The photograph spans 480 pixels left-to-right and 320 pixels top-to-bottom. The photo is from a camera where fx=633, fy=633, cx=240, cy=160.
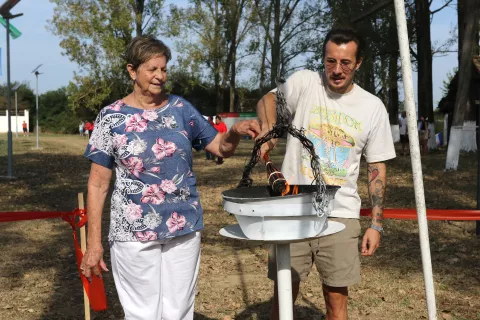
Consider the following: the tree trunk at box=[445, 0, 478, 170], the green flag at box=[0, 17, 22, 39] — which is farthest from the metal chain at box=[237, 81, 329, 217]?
the tree trunk at box=[445, 0, 478, 170]

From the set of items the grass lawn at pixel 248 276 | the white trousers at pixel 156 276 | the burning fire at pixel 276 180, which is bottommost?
the grass lawn at pixel 248 276

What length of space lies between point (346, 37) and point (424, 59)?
80.7 ft

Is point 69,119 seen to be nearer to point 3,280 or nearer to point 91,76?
point 91,76

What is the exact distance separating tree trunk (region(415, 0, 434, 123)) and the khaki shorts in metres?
24.0

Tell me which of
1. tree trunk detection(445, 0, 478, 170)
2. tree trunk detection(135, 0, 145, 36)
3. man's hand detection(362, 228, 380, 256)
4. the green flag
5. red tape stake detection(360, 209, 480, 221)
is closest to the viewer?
man's hand detection(362, 228, 380, 256)

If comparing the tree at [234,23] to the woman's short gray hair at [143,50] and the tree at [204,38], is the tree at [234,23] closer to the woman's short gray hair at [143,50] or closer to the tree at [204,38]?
the tree at [204,38]

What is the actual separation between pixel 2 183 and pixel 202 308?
11491 mm

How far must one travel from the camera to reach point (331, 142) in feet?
11.3

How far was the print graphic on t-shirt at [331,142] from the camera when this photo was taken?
3451 mm

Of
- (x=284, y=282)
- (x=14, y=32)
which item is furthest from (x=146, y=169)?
(x=14, y=32)

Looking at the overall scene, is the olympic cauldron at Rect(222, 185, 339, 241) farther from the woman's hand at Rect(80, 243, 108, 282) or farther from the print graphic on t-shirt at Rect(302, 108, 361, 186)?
the woman's hand at Rect(80, 243, 108, 282)

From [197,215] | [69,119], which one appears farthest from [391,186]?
[69,119]

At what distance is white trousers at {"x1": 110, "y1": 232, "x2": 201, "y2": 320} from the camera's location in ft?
10.4

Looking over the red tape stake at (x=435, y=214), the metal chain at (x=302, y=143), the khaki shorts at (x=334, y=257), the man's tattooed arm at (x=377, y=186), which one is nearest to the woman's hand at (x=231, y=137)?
the metal chain at (x=302, y=143)
